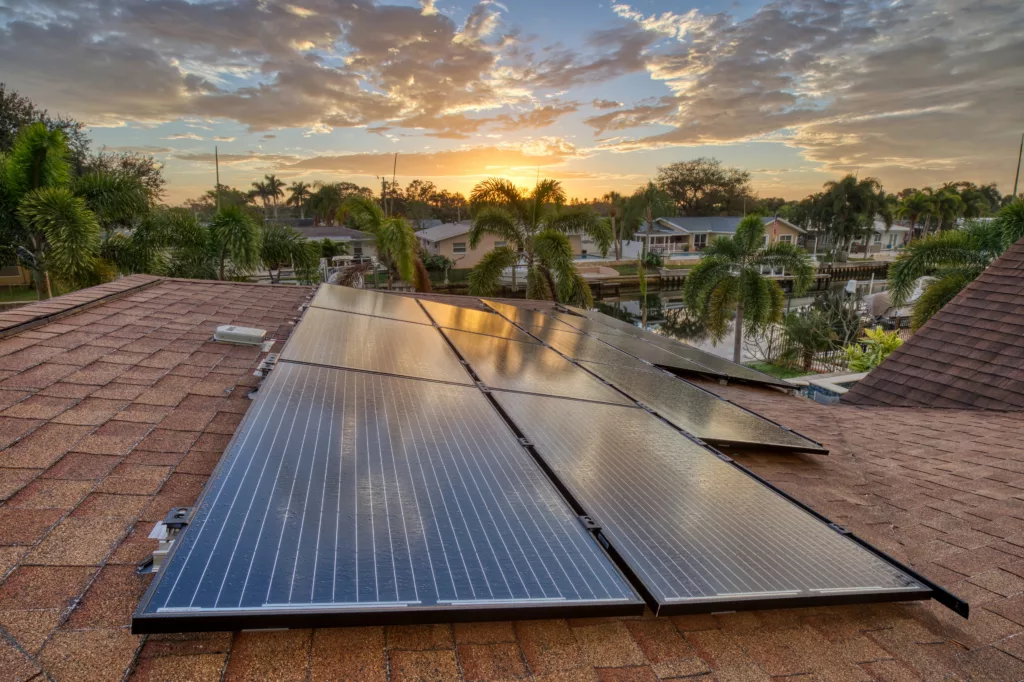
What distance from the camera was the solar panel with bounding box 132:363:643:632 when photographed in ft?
4.90

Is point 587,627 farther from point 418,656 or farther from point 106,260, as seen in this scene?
point 106,260

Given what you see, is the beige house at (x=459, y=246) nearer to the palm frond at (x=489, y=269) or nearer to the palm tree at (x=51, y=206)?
Answer: the palm frond at (x=489, y=269)

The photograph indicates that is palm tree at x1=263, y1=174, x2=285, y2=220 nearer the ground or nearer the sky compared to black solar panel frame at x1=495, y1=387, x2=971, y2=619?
nearer the sky

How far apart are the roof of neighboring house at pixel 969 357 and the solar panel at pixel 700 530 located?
827 centimetres

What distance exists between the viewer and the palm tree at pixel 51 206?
14.1 m

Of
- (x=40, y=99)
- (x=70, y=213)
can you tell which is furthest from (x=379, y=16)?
(x=40, y=99)

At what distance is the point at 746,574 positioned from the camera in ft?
6.88

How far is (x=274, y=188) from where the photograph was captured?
307 feet

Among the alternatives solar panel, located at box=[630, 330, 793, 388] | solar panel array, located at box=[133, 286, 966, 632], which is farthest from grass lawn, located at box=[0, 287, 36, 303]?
solar panel array, located at box=[133, 286, 966, 632]

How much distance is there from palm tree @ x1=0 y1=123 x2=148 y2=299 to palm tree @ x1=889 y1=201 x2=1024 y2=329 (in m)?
A: 27.3

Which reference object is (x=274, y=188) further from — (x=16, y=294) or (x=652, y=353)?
(x=652, y=353)

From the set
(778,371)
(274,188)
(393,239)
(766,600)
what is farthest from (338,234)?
(766,600)

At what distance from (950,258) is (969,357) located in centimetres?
1262

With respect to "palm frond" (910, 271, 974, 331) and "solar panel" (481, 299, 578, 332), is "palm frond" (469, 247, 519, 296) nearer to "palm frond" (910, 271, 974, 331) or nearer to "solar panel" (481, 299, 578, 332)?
"solar panel" (481, 299, 578, 332)
